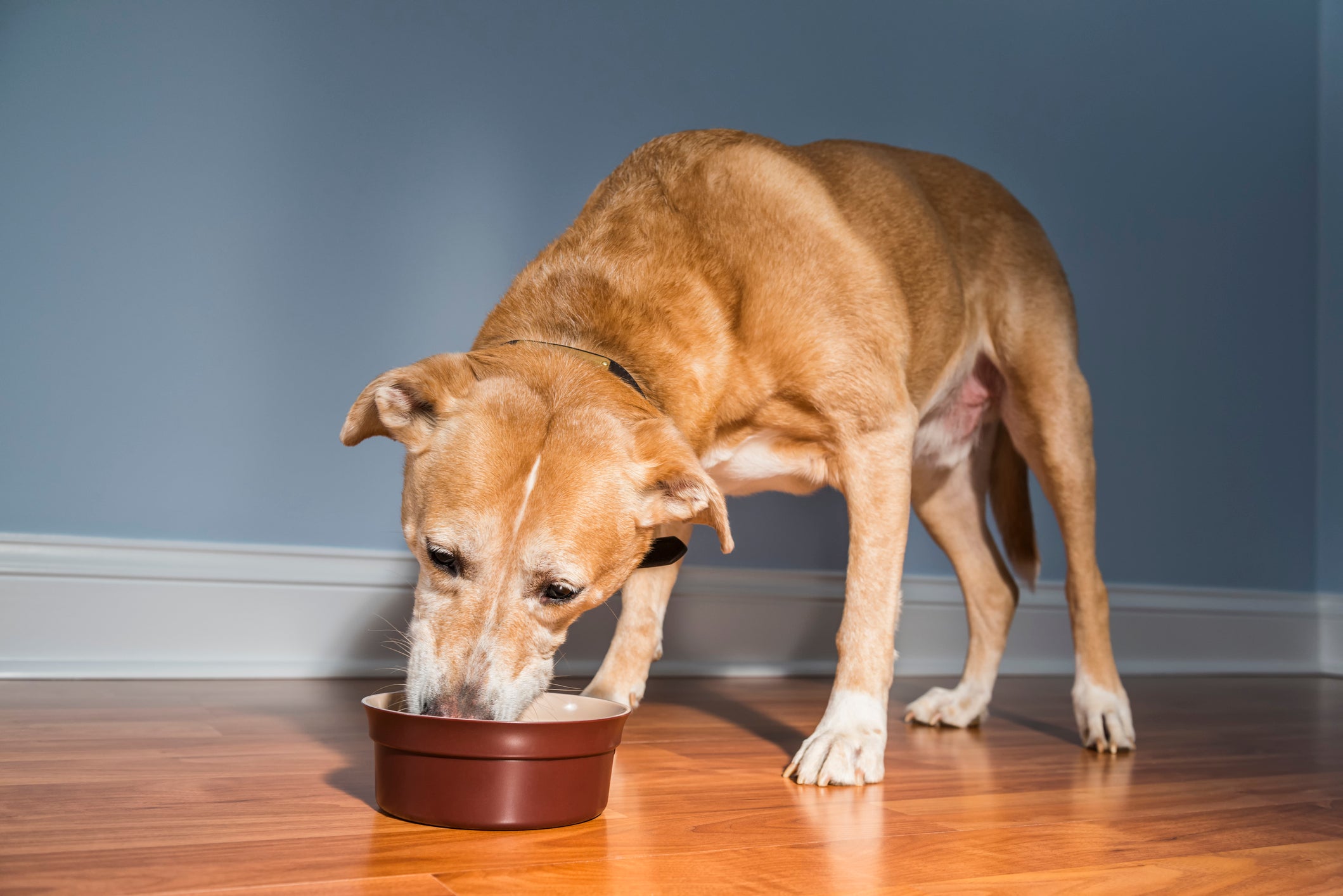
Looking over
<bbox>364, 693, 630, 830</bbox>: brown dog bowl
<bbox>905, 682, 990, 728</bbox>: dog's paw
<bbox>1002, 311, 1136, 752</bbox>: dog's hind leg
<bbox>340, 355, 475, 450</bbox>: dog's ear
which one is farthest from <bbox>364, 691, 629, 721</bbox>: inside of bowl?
<bbox>1002, 311, 1136, 752</bbox>: dog's hind leg

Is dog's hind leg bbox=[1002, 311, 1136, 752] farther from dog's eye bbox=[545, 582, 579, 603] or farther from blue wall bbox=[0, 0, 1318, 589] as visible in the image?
dog's eye bbox=[545, 582, 579, 603]

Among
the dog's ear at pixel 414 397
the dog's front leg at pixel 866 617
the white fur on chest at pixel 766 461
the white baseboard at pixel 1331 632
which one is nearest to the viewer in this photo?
the dog's ear at pixel 414 397

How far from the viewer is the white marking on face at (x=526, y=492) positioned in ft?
5.27

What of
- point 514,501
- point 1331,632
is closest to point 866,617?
point 514,501

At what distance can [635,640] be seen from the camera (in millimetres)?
2582

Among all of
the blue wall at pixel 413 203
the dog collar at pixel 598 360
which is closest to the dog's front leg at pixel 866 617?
the dog collar at pixel 598 360

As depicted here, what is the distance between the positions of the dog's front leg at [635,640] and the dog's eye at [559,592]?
33.6 inches

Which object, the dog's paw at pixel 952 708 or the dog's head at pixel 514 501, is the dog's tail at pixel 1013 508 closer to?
the dog's paw at pixel 952 708

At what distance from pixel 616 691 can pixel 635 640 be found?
13cm

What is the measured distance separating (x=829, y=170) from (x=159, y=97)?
179 centimetres

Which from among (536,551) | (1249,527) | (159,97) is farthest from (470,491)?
(1249,527)

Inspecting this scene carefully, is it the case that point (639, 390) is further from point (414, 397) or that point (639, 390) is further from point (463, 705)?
point (463, 705)

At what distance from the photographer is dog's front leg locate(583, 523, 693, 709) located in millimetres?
2547

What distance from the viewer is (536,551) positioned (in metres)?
1.60
